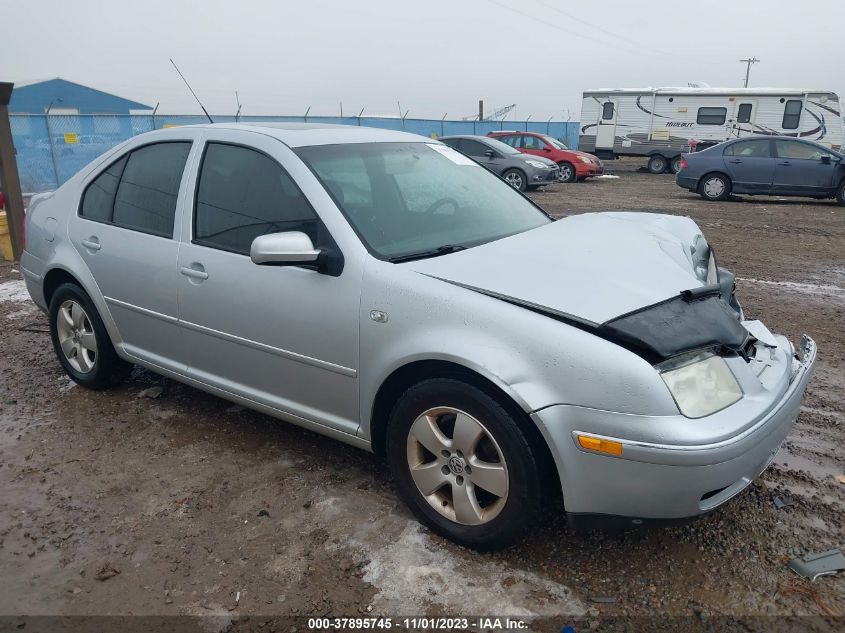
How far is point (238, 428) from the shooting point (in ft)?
12.9

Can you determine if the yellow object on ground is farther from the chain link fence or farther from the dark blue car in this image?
the dark blue car

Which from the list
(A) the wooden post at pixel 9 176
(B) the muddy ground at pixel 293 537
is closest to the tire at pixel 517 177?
(A) the wooden post at pixel 9 176

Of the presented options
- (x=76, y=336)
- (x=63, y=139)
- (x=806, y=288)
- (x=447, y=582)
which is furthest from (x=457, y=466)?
(x=63, y=139)

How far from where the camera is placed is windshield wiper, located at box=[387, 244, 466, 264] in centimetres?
287

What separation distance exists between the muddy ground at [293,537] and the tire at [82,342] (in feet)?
0.51

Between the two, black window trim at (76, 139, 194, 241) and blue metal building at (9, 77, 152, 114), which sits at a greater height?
black window trim at (76, 139, 194, 241)

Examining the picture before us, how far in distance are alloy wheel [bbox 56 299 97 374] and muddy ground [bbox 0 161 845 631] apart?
234 mm

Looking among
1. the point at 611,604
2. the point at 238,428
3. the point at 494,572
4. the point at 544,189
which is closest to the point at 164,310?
the point at 238,428

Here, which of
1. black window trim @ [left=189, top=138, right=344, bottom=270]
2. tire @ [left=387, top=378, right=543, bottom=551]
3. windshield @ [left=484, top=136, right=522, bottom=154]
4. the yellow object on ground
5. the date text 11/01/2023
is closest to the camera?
the date text 11/01/2023

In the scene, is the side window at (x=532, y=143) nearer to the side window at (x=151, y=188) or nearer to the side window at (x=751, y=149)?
the side window at (x=751, y=149)

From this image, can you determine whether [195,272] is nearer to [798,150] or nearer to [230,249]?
[230,249]

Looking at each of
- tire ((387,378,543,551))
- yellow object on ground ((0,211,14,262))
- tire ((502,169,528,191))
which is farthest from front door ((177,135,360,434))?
tire ((502,169,528,191))

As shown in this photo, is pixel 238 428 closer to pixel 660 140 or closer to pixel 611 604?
pixel 611 604

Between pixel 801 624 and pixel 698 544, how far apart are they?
1.60ft
